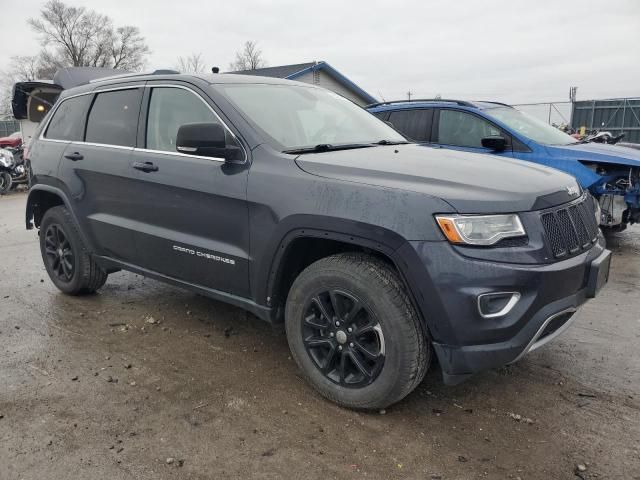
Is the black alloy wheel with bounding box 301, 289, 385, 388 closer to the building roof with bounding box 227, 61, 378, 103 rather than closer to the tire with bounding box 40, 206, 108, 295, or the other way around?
the tire with bounding box 40, 206, 108, 295

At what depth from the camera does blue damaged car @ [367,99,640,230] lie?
6.19 m

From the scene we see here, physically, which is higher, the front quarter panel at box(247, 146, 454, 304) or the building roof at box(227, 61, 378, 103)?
Result: the building roof at box(227, 61, 378, 103)

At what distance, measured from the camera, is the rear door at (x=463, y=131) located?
6672 mm

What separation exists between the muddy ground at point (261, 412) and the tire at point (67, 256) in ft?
1.71

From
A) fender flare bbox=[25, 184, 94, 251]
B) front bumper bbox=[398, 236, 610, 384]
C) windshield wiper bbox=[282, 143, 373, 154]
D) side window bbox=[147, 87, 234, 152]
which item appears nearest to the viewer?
front bumper bbox=[398, 236, 610, 384]

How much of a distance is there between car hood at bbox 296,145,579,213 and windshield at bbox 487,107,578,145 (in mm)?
3767

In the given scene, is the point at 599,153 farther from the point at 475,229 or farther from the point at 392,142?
the point at 475,229

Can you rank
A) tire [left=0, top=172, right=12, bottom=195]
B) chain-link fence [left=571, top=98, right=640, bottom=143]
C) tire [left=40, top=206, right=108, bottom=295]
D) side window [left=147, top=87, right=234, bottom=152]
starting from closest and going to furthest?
side window [left=147, top=87, right=234, bottom=152] → tire [left=40, top=206, right=108, bottom=295] → tire [left=0, top=172, right=12, bottom=195] → chain-link fence [left=571, top=98, right=640, bottom=143]

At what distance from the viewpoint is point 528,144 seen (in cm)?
646

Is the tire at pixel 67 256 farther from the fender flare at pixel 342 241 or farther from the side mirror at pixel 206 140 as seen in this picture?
the fender flare at pixel 342 241

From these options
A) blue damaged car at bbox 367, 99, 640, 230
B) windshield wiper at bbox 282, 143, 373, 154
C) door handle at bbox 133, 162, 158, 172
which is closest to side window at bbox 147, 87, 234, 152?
door handle at bbox 133, 162, 158, 172

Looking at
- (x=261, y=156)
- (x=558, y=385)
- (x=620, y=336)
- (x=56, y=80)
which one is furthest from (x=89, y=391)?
(x=56, y=80)

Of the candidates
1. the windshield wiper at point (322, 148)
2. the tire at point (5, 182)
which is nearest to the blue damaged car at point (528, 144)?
the windshield wiper at point (322, 148)

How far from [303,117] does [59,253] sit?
9.02 ft
